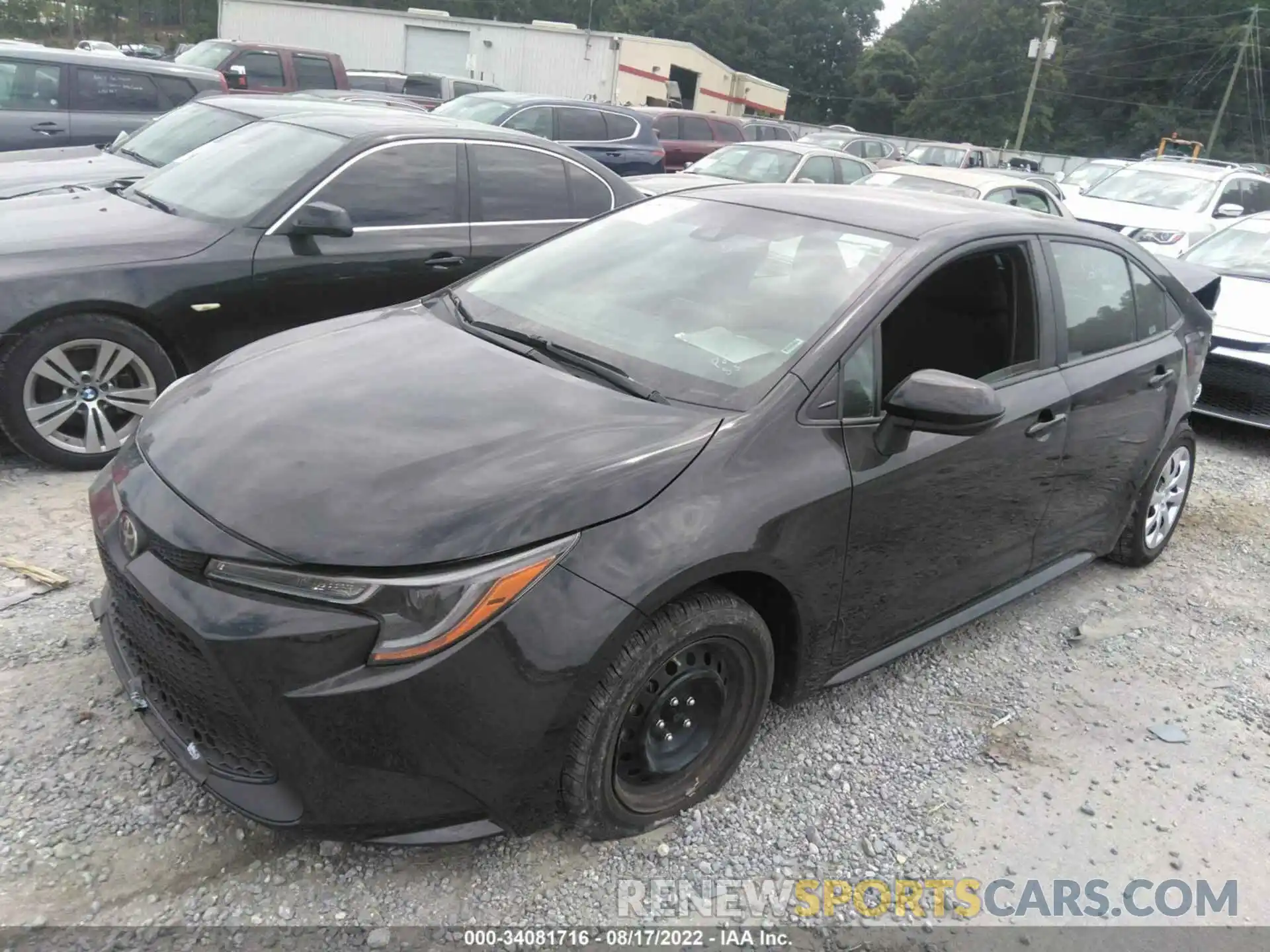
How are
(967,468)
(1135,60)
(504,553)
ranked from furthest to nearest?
(1135,60) → (967,468) → (504,553)

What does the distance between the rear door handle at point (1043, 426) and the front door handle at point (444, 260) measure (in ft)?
11.0

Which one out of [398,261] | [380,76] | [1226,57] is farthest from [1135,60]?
[398,261]

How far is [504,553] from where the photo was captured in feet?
6.78

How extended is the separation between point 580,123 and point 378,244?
9039 millimetres

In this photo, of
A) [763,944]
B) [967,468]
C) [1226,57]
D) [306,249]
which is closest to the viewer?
[763,944]

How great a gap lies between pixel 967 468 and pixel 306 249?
11.3ft

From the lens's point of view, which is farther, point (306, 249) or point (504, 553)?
point (306, 249)

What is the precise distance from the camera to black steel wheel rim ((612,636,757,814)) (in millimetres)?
2389

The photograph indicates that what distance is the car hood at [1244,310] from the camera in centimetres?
661

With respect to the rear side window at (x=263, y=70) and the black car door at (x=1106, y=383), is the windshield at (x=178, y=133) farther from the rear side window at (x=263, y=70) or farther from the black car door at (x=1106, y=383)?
the rear side window at (x=263, y=70)

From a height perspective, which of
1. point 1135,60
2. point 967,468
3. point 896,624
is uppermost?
point 1135,60

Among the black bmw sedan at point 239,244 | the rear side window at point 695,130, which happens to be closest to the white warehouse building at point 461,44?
the rear side window at point 695,130

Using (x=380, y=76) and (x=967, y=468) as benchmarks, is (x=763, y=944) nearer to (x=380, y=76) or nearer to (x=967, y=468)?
(x=967, y=468)

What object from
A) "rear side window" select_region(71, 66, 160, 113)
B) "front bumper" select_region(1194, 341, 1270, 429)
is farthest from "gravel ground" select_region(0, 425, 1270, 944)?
"rear side window" select_region(71, 66, 160, 113)
